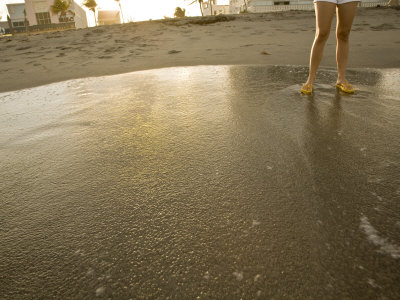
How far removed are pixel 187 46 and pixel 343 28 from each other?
374 cm

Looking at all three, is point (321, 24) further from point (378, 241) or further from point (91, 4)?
point (91, 4)

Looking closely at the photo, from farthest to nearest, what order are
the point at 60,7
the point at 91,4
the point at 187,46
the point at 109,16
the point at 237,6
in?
1. the point at 109,16
2. the point at 91,4
3. the point at 237,6
4. the point at 60,7
5. the point at 187,46

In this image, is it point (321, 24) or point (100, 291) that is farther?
point (321, 24)

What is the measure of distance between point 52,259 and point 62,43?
687 centimetres

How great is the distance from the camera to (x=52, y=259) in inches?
30.3

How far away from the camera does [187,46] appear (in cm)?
546

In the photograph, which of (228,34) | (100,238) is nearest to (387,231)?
(100,238)

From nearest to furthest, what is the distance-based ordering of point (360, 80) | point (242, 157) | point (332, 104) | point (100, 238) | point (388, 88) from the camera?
point (100, 238)
point (242, 157)
point (332, 104)
point (388, 88)
point (360, 80)

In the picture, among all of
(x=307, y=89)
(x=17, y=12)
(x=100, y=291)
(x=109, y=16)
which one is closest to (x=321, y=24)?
(x=307, y=89)

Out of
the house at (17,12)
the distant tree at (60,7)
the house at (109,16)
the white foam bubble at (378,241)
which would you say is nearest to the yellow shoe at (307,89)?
the white foam bubble at (378,241)

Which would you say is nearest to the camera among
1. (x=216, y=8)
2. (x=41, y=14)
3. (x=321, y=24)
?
(x=321, y=24)

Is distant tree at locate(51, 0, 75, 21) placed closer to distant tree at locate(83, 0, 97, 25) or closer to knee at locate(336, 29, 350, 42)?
distant tree at locate(83, 0, 97, 25)

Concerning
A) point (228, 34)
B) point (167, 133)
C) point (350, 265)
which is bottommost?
point (350, 265)

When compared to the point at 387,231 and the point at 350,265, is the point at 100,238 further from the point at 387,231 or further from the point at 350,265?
the point at 387,231
